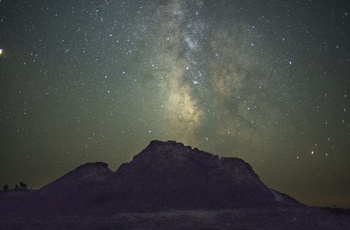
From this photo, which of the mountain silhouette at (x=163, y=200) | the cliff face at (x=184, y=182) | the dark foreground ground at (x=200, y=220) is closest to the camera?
the dark foreground ground at (x=200, y=220)

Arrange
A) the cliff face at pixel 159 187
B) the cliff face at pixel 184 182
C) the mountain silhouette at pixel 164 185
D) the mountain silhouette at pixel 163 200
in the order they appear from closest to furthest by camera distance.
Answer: the mountain silhouette at pixel 163 200
the cliff face at pixel 159 187
the mountain silhouette at pixel 164 185
the cliff face at pixel 184 182

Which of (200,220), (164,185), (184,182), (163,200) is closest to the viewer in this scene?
(200,220)

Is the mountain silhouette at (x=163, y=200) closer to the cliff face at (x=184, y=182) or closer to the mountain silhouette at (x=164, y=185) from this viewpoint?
the mountain silhouette at (x=164, y=185)

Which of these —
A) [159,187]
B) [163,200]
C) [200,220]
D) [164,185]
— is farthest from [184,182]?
[200,220]

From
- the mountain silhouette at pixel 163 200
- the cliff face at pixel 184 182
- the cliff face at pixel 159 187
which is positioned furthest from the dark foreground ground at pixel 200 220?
the cliff face at pixel 184 182

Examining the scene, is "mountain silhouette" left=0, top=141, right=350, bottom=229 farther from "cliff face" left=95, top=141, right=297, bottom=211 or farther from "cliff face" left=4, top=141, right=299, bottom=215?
"cliff face" left=95, top=141, right=297, bottom=211

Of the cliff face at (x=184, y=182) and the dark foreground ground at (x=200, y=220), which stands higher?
the cliff face at (x=184, y=182)

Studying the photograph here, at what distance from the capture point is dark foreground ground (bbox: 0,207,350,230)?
35.3 m

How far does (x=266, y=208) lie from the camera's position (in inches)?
1806

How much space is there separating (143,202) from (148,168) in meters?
10.7

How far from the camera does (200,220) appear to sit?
38.0 meters

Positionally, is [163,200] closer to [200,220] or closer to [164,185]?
[164,185]

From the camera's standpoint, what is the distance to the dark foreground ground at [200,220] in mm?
35281

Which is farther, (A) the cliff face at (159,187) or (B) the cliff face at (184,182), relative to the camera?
(B) the cliff face at (184,182)
